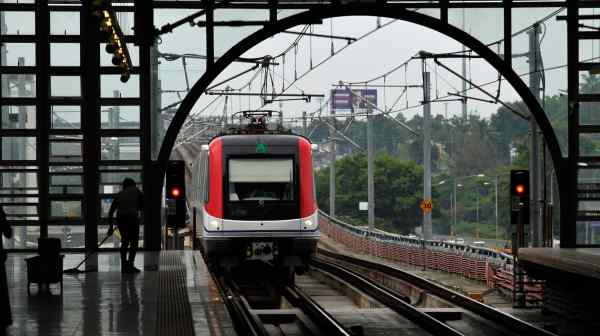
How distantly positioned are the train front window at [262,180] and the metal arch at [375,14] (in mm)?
2721

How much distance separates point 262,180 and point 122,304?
26.5ft

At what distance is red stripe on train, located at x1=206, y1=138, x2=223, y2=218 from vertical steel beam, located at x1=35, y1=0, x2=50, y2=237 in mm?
3959

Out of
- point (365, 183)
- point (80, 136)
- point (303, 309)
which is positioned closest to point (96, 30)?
point (80, 136)

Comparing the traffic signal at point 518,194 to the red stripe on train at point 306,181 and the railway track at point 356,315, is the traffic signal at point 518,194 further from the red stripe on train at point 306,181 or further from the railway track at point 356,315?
the red stripe on train at point 306,181

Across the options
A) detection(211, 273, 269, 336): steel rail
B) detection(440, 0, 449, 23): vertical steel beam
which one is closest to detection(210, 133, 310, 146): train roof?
detection(211, 273, 269, 336): steel rail

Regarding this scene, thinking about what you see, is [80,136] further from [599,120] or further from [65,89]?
[599,120]

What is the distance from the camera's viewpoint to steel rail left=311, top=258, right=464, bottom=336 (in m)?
15.0

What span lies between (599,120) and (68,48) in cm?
1115

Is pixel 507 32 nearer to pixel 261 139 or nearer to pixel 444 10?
pixel 444 10

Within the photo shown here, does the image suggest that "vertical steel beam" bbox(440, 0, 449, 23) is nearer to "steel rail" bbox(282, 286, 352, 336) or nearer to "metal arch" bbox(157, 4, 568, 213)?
"metal arch" bbox(157, 4, 568, 213)

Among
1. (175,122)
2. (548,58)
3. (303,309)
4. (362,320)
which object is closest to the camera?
(362,320)

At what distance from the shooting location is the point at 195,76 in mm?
24984

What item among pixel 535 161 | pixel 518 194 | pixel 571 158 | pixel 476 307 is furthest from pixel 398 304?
pixel 535 161

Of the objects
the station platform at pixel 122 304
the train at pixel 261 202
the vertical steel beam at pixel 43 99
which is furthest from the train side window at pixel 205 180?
the vertical steel beam at pixel 43 99
